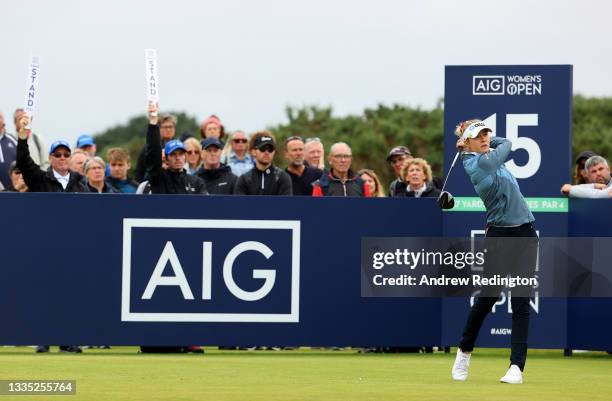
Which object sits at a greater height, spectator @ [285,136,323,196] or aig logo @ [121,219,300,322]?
spectator @ [285,136,323,196]

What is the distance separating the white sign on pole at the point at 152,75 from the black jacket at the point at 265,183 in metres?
1.39

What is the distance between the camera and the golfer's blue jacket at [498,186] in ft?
39.6

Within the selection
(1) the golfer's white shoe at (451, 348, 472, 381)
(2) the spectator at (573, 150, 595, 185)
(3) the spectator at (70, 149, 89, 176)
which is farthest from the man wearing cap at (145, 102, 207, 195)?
(1) the golfer's white shoe at (451, 348, 472, 381)

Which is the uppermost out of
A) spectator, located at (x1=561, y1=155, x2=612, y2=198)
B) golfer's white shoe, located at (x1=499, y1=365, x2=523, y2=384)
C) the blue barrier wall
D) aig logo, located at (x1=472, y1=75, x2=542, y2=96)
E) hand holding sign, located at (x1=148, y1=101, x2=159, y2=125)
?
aig logo, located at (x1=472, y1=75, x2=542, y2=96)

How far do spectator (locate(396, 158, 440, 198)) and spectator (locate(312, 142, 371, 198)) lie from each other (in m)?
0.68

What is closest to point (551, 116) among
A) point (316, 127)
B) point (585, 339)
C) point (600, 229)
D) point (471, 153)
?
point (600, 229)

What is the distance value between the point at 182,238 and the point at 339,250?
1687 mm

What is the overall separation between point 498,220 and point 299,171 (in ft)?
18.0

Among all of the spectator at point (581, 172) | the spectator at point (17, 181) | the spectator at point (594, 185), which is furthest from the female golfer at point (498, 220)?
the spectator at point (17, 181)

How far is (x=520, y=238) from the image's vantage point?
40.2 feet

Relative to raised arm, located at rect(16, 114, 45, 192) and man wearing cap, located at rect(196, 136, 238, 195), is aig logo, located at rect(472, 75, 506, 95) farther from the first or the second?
raised arm, located at rect(16, 114, 45, 192)

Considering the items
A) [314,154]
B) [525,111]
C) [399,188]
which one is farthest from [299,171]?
[525,111]

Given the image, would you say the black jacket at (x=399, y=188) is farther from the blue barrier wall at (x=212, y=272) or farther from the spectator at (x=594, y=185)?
the spectator at (x=594, y=185)

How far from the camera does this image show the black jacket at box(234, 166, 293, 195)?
1612cm
